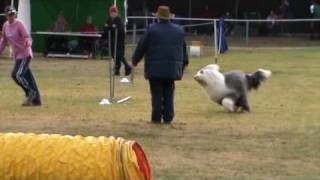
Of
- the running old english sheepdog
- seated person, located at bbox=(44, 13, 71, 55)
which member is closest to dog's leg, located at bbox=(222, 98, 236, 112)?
the running old english sheepdog

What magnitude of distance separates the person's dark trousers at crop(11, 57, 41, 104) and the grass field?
0.34 meters

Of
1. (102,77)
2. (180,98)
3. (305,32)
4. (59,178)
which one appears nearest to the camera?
(59,178)

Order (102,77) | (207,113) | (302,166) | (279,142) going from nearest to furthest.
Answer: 1. (302,166)
2. (279,142)
3. (207,113)
4. (102,77)

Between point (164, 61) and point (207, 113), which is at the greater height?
point (164, 61)

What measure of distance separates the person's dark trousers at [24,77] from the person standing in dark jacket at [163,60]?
3.02 metres

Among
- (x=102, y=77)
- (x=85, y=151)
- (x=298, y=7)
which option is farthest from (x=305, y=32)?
(x=85, y=151)

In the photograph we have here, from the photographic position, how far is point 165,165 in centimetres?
934

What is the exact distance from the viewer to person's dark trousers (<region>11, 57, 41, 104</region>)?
14.8 m

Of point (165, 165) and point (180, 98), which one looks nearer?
point (165, 165)

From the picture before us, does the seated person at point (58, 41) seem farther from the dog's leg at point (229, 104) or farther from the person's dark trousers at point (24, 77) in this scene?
the dog's leg at point (229, 104)

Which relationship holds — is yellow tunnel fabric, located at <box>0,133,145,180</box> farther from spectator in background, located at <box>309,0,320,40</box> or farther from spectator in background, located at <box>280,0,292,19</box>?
spectator in background, located at <box>280,0,292,19</box>

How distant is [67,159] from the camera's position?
22.2ft

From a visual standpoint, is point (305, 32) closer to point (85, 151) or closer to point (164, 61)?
point (164, 61)

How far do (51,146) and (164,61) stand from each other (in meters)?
5.64
